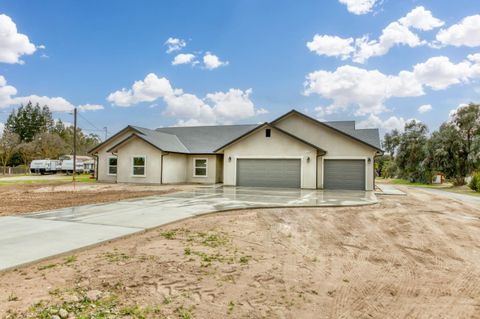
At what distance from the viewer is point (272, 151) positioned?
20.4 meters

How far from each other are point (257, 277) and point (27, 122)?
81887mm

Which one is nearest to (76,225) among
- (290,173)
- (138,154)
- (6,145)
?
(290,173)

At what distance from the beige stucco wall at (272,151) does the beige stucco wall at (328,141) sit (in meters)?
0.87

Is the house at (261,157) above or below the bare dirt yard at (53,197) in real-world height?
above

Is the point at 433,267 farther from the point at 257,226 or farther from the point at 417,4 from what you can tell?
the point at 417,4

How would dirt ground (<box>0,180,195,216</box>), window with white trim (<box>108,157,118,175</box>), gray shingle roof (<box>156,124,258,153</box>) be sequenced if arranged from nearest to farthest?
1. dirt ground (<box>0,180,195,216</box>)
2. gray shingle roof (<box>156,124,258,153</box>)
3. window with white trim (<box>108,157,118,175</box>)

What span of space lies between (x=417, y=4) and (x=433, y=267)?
14.6 meters

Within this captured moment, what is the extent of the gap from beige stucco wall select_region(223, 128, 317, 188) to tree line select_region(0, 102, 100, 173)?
4338 centimetres

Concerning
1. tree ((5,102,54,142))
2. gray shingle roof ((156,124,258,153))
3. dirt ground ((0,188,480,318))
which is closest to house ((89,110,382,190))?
gray shingle roof ((156,124,258,153))

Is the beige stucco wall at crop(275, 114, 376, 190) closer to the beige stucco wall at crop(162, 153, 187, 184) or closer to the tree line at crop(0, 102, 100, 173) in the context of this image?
the beige stucco wall at crop(162, 153, 187, 184)

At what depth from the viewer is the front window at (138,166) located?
75.1 ft

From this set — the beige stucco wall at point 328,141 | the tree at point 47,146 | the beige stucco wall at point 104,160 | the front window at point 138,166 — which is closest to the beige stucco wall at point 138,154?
the front window at point 138,166

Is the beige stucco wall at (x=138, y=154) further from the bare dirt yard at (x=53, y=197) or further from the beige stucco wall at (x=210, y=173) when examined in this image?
the bare dirt yard at (x=53, y=197)

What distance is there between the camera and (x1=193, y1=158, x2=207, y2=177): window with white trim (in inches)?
954
